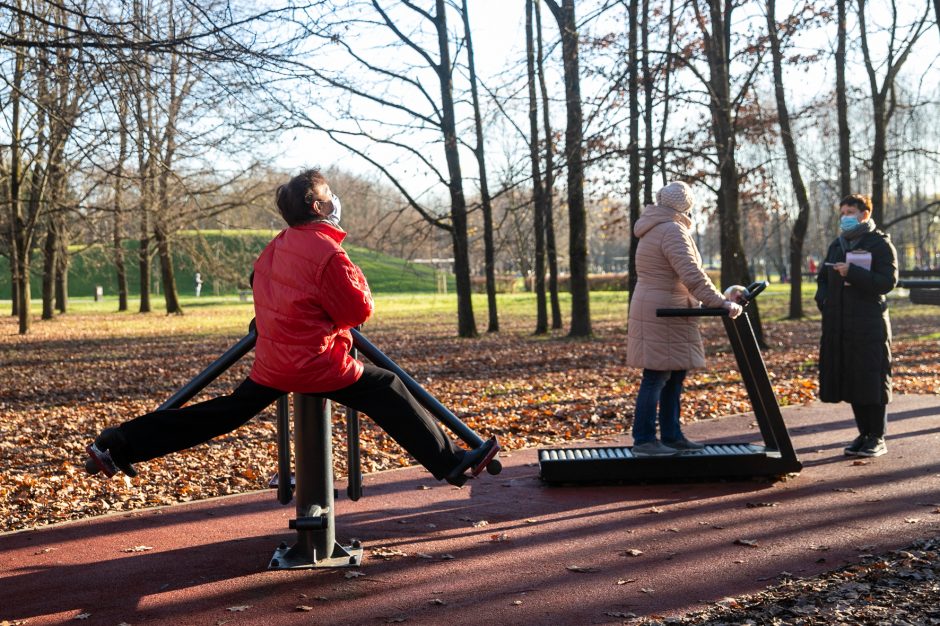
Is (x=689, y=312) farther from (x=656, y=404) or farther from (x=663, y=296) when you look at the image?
(x=656, y=404)

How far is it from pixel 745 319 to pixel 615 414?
3.60 metres

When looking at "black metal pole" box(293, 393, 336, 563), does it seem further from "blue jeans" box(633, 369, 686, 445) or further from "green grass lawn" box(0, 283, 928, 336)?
"green grass lawn" box(0, 283, 928, 336)

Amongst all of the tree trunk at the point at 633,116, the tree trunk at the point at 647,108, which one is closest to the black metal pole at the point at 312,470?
the tree trunk at the point at 647,108

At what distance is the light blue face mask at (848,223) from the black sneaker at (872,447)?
1.62 m

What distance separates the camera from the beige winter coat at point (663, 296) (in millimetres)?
6250

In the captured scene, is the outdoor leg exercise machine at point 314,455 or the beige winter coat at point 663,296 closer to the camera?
the outdoor leg exercise machine at point 314,455

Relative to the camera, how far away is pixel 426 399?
4.53m

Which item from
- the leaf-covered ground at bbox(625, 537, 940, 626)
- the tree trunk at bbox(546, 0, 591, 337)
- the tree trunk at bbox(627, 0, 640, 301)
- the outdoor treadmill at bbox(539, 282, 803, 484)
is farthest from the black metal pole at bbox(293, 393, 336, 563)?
the tree trunk at bbox(627, 0, 640, 301)

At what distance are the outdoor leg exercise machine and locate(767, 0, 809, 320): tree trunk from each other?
1264 centimetres

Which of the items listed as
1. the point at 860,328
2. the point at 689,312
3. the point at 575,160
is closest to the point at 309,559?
the point at 689,312

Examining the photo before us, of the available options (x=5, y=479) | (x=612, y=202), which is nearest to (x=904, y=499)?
(x=5, y=479)

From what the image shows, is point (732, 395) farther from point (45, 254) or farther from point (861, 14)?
point (45, 254)

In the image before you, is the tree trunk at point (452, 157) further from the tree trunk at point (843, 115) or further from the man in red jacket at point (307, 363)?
the man in red jacket at point (307, 363)

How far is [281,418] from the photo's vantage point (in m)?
4.62
